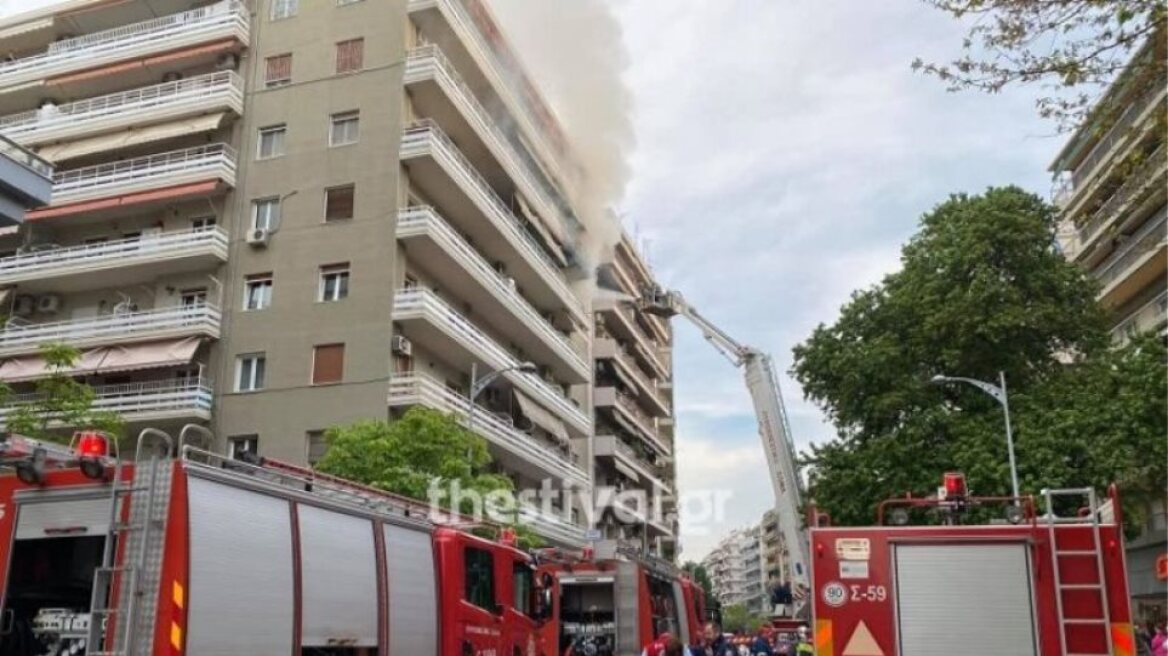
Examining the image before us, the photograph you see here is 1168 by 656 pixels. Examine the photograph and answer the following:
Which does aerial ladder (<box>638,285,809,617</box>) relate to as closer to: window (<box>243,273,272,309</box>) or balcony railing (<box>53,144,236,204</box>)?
window (<box>243,273,272,309</box>)

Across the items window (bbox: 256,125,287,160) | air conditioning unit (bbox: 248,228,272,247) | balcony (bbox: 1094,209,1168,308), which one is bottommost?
air conditioning unit (bbox: 248,228,272,247)

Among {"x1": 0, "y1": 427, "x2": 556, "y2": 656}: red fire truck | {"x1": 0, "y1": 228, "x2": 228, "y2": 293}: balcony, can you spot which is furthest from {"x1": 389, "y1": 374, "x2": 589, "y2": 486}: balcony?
{"x1": 0, "y1": 427, "x2": 556, "y2": 656}: red fire truck

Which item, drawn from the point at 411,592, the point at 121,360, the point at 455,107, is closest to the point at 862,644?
the point at 411,592

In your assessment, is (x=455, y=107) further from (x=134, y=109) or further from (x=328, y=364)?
(x=134, y=109)

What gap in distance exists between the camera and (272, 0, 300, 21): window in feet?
110

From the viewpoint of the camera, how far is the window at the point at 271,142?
32.2 m

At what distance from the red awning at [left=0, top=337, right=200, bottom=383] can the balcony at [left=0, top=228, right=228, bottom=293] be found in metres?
2.44

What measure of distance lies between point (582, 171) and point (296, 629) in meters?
30.2

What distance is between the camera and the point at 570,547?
119 ft

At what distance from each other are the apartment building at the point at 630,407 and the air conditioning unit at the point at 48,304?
25.0 m

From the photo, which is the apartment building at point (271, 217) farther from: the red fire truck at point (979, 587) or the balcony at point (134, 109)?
the red fire truck at point (979, 587)

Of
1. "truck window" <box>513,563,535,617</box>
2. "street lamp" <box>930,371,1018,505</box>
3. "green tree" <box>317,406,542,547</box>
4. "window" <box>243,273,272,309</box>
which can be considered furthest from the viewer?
"window" <box>243,273,272,309</box>

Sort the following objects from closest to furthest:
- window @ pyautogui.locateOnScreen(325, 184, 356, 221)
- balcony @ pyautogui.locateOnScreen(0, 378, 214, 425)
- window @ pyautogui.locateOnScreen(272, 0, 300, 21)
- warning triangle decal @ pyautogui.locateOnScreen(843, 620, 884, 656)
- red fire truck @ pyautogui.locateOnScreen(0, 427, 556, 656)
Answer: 1. red fire truck @ pyautogui.locateOnScreen(0, 427, 556, 656)
2. warning triangle decal @ pyautogui.locateOnScreen(843, 620, 884, 656)
3. balcony @ pyautogui.locateOnScreen(0, 378, 214, 425)
4. window @ pyautogui.locateOnScreen(325, 184, 356, 221)
5. window @ pyautogui.locateOnScreen(272, 0, 300, 21)

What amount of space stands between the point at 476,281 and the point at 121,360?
35.2ft
